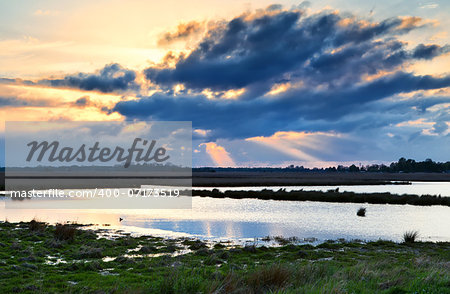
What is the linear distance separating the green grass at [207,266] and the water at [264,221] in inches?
170

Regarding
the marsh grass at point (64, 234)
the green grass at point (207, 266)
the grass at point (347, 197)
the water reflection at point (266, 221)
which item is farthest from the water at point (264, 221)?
the marsh grass at point (64, 234)

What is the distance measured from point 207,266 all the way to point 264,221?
68.9 ft

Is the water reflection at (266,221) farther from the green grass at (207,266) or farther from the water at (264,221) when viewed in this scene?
the green grass at (207,266)

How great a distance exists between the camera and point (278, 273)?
40.9 ft

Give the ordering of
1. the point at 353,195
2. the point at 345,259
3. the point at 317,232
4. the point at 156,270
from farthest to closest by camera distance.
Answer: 1. the point at 353,195
2. the point at 317,232
3. the point at 345,259
4. the point at 156,270

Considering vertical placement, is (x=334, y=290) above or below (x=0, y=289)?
above

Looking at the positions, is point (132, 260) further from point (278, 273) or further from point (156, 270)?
point (278, 273)

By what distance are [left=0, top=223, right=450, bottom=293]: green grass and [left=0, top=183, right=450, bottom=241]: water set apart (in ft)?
14.2

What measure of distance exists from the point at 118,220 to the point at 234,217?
38.1 feet

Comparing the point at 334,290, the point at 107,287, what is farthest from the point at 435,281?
the point at 107,287

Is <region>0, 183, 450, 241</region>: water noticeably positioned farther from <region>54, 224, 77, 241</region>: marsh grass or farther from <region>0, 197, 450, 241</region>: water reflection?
<region>54, 224, 77, 241</region>: marsh grass

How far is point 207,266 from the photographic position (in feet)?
54.4

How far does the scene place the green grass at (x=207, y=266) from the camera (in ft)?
38.1

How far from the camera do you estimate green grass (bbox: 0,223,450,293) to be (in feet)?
38.1
